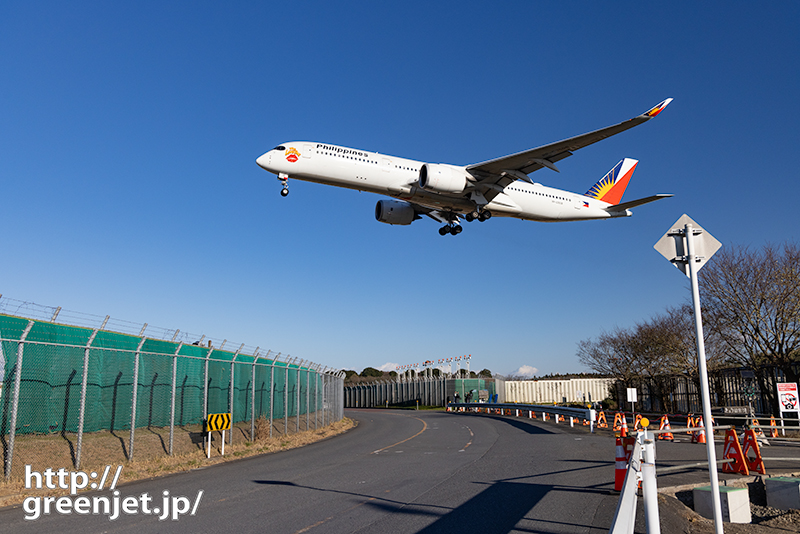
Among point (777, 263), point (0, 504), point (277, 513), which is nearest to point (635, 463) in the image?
point (277, 513)

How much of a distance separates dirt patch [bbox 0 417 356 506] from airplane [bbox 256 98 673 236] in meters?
8.94

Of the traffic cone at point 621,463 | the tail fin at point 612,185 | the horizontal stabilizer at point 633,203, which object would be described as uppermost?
the tail fin at point 612,185

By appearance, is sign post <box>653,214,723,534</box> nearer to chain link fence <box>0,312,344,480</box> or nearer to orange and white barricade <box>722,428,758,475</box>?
orange and white barricade <box>722,428,758,475</box>

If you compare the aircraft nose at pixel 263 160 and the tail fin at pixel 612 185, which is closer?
the aircraft nose at pixel 263 160

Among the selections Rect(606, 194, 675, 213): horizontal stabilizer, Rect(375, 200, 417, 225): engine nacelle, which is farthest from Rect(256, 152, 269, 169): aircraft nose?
Rect(606, 194, 675, 213): horizontal stabilizer

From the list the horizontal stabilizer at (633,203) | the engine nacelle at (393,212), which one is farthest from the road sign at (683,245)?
the engine nacelle at (393,212)

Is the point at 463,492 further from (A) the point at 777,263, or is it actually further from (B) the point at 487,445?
(A) the point at 777,263

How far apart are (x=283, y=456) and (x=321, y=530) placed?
9892 mm

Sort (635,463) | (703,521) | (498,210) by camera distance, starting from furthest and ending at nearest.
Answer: (498,210) → (703,521) → (635,463)

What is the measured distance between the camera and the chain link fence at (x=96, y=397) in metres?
11.7

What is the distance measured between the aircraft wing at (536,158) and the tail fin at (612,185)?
44.0ft

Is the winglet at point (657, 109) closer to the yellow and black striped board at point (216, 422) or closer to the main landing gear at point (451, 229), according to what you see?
the main landing gear at point (451, 229)

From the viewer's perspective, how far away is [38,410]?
508 inches

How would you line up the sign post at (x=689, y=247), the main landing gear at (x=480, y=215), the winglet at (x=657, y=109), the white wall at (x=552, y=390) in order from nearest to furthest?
the sign post at (x=689, y=247) < the winglet at (x=657, y=109) < the main landing gear at (x=480, y=215) < the white wall at (x=552, y=390)
